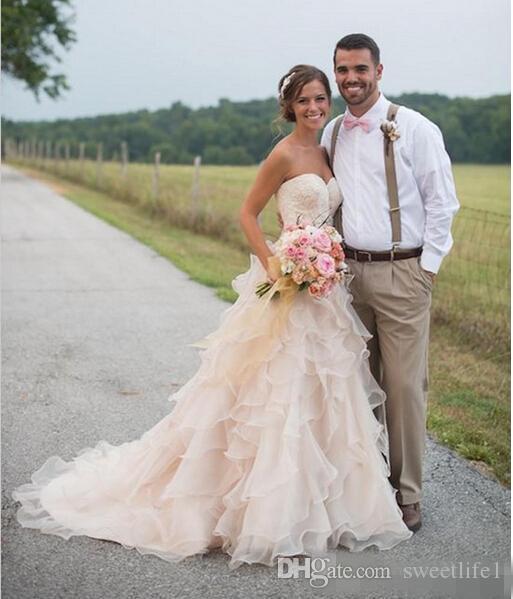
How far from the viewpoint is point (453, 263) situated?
43.7 feet

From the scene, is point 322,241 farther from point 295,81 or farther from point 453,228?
point 453,228

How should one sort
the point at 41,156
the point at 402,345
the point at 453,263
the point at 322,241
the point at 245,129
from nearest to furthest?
1. the point at 322,241
2. the point at 402,345
3. the point at 453,263
4. the point at 245,129
5. the point at 41,156

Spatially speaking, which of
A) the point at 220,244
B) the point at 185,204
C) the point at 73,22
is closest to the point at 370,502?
the point at 220,244

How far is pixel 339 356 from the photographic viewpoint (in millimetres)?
4246

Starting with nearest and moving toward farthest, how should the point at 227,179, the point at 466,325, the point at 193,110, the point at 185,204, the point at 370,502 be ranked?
the point at 370,502 → the point at 466,325 → the point at 185,204 → the point at 227,179 → the point at 193,110

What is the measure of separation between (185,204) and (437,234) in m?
15.9

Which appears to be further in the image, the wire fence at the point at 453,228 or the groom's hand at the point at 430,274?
the wire fence at the point at 453,228

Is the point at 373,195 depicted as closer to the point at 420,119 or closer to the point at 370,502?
the point at 420,119

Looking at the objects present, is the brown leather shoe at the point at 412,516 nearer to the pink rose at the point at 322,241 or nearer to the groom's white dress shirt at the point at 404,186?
the groom's white dress shirt at the point at 404,186

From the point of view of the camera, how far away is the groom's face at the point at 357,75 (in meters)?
4.29

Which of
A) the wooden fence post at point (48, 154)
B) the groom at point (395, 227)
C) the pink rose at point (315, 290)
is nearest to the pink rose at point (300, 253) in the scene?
the pink rose at point (315, 290)

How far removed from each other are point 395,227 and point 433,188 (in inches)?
10.2

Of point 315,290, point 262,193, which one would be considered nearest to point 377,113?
point 262,193

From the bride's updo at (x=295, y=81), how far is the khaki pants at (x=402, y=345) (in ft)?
2.83
